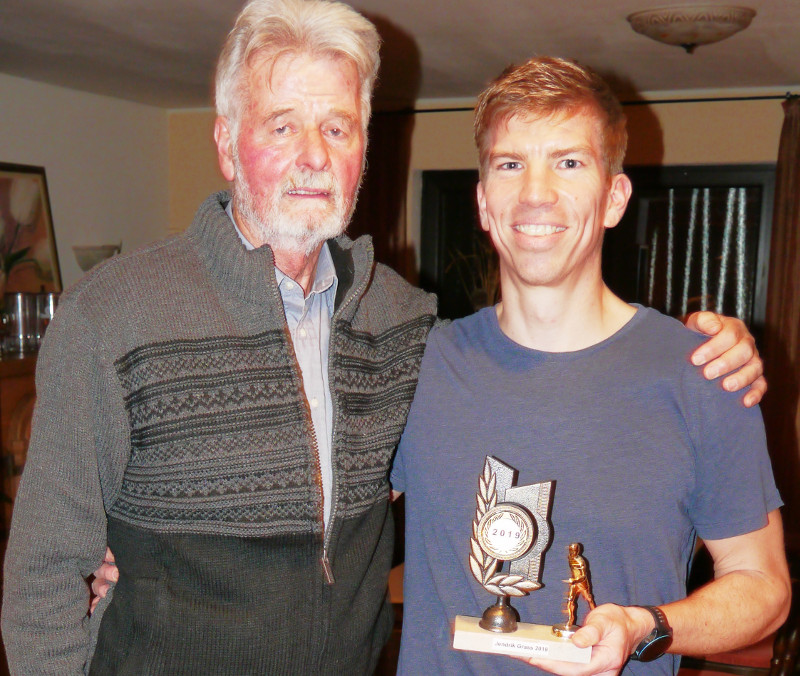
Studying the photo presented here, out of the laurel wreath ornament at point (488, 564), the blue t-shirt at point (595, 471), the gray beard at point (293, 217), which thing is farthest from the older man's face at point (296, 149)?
the laurel wreath ornament at point (488, 564)

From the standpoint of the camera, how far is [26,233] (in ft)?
17.3

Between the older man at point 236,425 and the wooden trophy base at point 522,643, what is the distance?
284mm

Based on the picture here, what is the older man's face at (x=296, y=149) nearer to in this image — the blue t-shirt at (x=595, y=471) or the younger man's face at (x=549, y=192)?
the younger man's face at (x=549, y=192)

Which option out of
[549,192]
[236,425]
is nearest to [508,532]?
[236,425]

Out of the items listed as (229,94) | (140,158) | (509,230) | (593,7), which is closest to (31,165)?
(140,158)

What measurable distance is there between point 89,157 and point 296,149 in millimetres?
4808

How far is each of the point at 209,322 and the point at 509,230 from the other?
21.4 inches

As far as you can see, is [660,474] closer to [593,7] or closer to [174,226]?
[593,7]

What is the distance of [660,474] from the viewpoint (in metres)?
1.41

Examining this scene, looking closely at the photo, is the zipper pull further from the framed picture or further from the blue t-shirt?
the framed picture

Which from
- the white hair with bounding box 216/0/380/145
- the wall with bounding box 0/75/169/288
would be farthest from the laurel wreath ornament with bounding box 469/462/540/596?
the wall with bounding box 0/75/169/288

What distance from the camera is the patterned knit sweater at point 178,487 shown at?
140cm

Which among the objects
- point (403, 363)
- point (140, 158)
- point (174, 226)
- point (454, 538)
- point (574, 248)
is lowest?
point (454, 538)

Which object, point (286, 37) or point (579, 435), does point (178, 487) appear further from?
point (286, 37)
